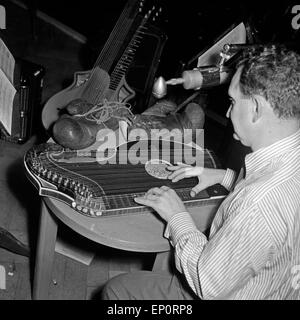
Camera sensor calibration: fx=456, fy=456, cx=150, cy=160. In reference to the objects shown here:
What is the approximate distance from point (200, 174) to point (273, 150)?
17.0 inches

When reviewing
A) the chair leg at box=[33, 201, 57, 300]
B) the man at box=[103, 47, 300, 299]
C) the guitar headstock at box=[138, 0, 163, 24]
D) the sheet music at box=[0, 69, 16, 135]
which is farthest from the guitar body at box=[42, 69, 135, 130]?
the man at box=[103, 47, 300, 299]

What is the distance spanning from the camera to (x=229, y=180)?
5.36 feet

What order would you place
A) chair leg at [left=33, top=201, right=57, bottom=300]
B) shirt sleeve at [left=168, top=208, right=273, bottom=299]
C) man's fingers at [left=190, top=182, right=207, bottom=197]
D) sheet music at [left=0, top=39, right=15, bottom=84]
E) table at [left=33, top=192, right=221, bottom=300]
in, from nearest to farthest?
shirt sleeve at [left=168, top=208, right=273, bottom=299]
table at [left=33, top=192, right=221, bottom=300]
man's fingers at [left=190, top=182, right=207, bottom=197]
chair leg at [left=33, top=201, right=57, bottom=300]
sheet music at [left=0, top=39, right=15, bottom=84]

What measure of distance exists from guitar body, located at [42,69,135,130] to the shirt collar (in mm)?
1046

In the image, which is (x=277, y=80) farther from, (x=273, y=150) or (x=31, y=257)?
(x=31, y=257)

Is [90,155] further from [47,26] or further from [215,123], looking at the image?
[47,26]

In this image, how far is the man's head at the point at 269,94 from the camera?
46.1 inches

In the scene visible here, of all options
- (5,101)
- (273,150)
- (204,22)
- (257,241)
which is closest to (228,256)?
(257,241)

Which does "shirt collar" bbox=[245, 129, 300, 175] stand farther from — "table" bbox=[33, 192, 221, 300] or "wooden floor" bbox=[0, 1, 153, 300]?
"wooden floor" bbox=[0, 1, 153, 300]

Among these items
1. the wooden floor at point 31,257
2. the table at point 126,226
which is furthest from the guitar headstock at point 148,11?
the wooden floor at point 31,257

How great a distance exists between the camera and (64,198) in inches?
56.9

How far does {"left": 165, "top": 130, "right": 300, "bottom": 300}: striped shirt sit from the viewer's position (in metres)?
1.13
